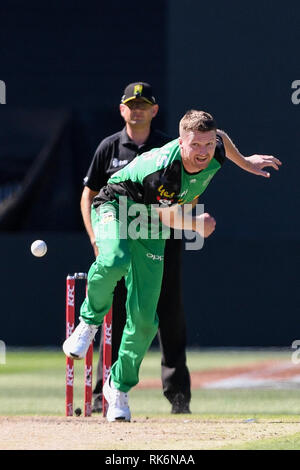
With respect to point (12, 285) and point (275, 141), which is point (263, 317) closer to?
point (275, 141)

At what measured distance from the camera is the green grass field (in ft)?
26.6

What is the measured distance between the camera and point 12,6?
53.4 feet

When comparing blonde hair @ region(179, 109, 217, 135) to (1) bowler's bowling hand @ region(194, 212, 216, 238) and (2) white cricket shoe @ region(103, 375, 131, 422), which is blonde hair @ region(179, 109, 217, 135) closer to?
(1) bowler's bowling hand @ region(194, 212, 216, 238)

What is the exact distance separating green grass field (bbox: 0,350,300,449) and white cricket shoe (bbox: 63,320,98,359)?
1.06 meters


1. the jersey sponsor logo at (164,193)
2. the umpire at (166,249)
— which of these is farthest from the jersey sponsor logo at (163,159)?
the umpire at (166,249)

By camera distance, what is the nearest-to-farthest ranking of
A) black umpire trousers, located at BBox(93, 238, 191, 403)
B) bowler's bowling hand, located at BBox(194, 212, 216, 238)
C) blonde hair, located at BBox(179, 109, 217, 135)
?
1. bowler's bowling hand, located at BBox(194, 212, 216, 238)
2. blonde hair, located at BBox(179, 109, 217, 135)
3. black umpire trousers, located at BBox(93, 238, 191, 403)

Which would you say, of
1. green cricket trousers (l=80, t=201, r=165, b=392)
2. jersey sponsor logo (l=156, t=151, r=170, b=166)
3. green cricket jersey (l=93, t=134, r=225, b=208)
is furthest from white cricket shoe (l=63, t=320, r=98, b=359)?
jersey sponsor logo (l=156, t=151, r=170, b=166)

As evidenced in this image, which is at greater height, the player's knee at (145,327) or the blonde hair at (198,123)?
the blonde hair at (198,123)

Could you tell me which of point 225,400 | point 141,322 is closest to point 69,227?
point 225,400

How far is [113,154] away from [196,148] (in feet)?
5.29

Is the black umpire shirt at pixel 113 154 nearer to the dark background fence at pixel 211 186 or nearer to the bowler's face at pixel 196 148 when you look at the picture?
the bowler's face at pixel 196 148

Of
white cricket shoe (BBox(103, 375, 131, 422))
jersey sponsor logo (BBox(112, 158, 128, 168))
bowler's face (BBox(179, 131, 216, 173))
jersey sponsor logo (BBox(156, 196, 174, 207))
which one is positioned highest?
bowler's face (BBox(179, 131, 216, 173))

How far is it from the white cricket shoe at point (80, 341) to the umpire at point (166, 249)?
1.10 meters

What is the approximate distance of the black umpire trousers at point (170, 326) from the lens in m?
8.00
